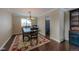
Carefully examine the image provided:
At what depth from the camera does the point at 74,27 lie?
191 centimetres

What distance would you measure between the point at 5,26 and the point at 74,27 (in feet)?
4.51

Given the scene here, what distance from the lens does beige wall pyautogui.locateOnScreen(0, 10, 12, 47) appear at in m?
1.86

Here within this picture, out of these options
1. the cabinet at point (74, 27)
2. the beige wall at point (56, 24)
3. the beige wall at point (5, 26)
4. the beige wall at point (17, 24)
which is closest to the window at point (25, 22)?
the beige wall at point (17, 24)

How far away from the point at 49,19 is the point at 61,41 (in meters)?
0.51

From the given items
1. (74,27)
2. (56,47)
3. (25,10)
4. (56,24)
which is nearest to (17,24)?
(25,10)

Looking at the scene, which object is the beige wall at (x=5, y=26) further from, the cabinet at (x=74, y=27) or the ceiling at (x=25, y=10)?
the cabinet at (x=74, y=27)

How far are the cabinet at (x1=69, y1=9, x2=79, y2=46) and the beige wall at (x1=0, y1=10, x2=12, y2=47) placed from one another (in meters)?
1.22

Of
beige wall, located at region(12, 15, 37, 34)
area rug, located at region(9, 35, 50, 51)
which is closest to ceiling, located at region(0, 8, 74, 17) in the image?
beige wall, located at region(12, 15, 37, 34)

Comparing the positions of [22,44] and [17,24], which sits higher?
[17,24]

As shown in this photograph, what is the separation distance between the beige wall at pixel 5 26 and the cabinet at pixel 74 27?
122cm

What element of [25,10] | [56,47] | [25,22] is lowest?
[56,47]

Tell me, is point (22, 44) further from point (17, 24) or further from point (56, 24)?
point (56, 24)

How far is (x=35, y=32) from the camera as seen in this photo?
6.59ft
